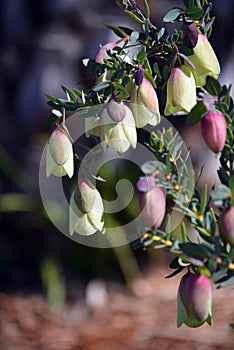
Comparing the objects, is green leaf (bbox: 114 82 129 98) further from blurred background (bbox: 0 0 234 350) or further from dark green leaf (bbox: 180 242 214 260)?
blurred background (bbox: 0 0 234 350)

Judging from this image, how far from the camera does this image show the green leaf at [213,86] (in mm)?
599

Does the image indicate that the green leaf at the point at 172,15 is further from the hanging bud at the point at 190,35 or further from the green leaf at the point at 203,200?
the green leaf at the point at 203,200

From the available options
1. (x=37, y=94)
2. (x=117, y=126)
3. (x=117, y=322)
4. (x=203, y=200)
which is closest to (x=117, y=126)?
(x=117, y=126)

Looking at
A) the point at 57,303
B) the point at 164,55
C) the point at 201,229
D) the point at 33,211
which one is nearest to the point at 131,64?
the point at 164,55

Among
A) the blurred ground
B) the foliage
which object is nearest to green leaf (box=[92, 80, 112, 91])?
the foliage

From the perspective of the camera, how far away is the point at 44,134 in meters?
2.39

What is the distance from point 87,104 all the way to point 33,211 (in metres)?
1.70

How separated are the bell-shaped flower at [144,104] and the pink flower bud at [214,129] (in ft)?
0.21

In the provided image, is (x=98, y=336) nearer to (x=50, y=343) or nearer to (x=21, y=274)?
(x=50, y=343)

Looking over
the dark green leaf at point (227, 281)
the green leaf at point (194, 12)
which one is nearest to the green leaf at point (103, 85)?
the green leaf at point (194, 12)

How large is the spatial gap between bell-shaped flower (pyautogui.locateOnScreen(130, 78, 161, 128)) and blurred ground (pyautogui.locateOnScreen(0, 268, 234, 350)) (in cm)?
114

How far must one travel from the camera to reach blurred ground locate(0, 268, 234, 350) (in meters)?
1.77

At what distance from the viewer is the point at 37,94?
2461mm

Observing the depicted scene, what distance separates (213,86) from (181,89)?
0.04 m
